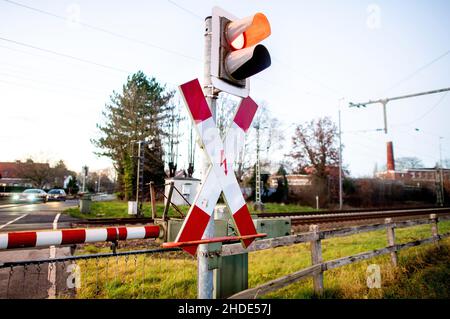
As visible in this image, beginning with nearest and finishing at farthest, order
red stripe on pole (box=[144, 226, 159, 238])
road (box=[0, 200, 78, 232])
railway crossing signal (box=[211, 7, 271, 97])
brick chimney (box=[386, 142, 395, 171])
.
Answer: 1. railway crossing signal (box=[211, 7, 271, 97])
2. red stripe on pole (box=[144, 226, 159, 238])
3. road (box=[0, 200, 78, 232])
4. brick chimney (box=[386, 142, 395, 171])

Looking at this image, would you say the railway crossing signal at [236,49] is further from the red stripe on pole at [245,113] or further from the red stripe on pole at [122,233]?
the red stripe on pole at [122,233]

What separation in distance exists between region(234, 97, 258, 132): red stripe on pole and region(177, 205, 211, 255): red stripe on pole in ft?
2.43

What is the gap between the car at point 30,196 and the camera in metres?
31.2

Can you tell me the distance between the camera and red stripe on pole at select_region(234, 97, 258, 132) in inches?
83.9

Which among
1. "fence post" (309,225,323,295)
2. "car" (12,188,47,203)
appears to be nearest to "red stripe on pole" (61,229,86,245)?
"fence post" (309,225,323,295)

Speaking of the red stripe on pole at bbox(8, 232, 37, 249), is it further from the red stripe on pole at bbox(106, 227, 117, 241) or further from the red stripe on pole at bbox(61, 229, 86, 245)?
the red stripe on pole at bbox(106, 227, 117, 241)

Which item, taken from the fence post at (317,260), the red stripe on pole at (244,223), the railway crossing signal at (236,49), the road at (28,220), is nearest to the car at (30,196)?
the road at (28,220)

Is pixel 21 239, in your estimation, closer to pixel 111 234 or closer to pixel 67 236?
pixel 67 236

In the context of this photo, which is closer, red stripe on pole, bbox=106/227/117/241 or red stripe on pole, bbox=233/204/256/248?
red stripe on pole, bbox=233/204/256/248

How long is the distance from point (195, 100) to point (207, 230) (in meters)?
0.82

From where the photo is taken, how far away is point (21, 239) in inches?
73.9

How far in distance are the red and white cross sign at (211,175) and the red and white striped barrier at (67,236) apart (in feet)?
2.39
